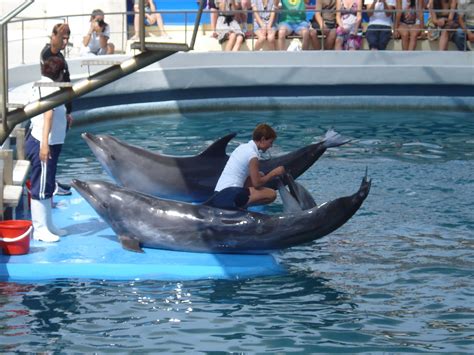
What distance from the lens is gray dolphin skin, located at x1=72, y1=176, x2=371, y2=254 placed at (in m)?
10.4

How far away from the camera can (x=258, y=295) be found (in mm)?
9695

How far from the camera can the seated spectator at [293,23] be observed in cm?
2027

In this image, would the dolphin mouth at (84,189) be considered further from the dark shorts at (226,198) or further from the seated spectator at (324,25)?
the seated spectator at (324,25)

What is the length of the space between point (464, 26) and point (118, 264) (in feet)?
39.4

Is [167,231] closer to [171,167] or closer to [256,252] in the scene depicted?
[256,252]

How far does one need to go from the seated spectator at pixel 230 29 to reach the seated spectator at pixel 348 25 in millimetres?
1806

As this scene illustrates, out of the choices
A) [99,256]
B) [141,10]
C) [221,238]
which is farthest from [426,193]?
[141,10]

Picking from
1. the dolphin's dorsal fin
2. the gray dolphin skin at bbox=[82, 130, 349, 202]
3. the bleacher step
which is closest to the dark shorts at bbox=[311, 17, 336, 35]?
the gray dolphin skin at bbox=[82, 130, 349, 202]

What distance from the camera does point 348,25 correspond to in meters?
20.3

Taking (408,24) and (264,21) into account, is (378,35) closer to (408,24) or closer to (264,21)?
(408,24)

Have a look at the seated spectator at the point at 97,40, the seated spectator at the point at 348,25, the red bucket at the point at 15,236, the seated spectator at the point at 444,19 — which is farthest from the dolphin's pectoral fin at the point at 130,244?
the seated spectator at the point at 444,19

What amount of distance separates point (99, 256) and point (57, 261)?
1.37 ft

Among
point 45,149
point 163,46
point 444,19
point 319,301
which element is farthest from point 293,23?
point 163,46

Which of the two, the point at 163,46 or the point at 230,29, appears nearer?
the point at 163,46
